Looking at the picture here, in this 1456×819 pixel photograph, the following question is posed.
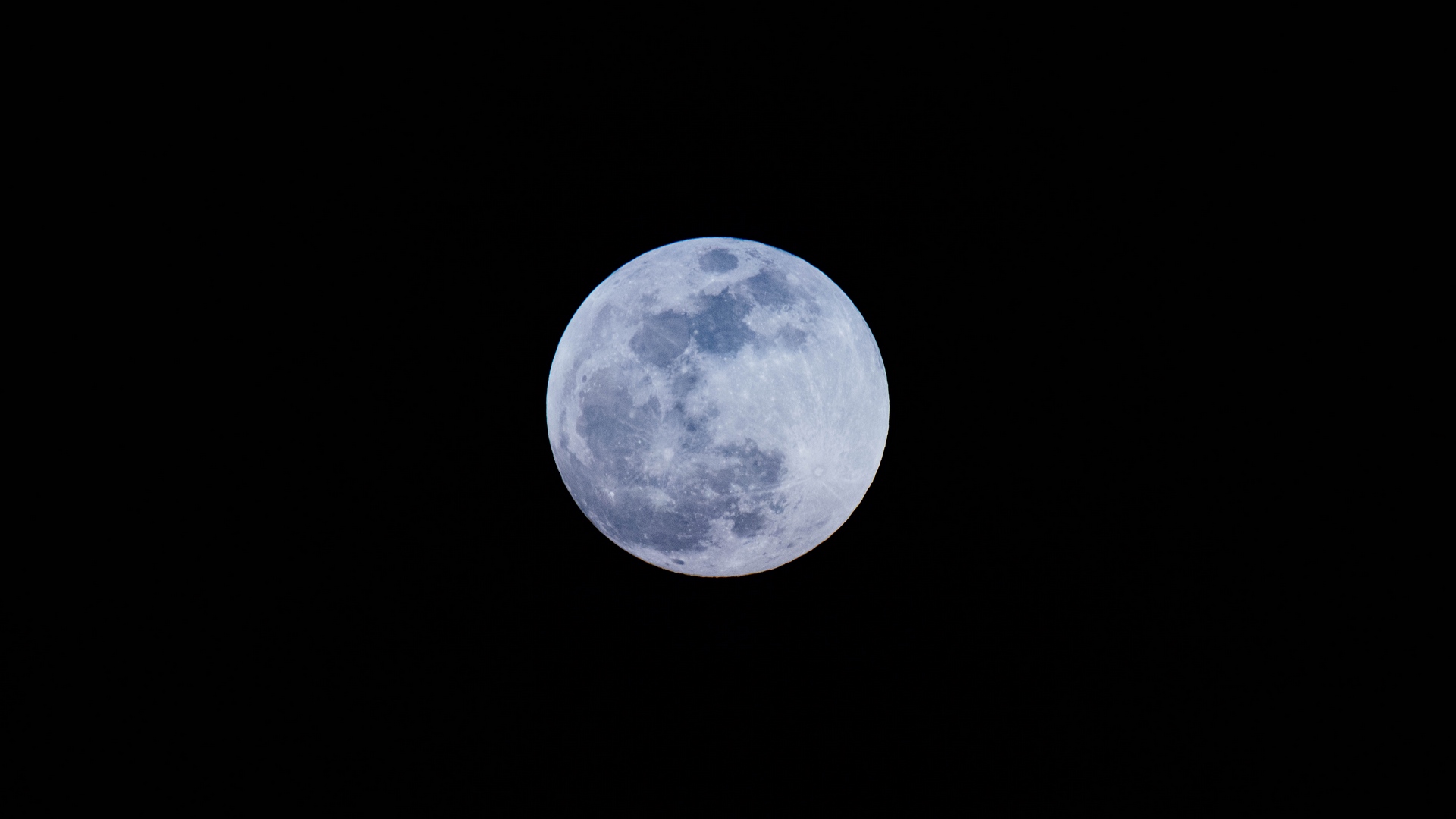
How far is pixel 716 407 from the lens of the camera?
3.33 m

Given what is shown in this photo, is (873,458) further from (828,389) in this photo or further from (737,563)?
(737,563)

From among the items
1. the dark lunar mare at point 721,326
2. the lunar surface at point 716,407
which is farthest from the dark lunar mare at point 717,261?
the dark lunar mare at point 721,326

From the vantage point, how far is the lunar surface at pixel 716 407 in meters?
3.36

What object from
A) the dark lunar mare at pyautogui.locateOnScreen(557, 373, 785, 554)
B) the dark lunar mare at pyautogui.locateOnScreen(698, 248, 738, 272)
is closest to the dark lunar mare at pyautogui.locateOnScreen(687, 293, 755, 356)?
the dark lunar mare at pyautogui.locateOnScreen(698, 248, 738, 272)

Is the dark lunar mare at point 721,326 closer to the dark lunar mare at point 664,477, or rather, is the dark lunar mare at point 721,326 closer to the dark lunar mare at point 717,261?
the dark lunar mare at point 717,261

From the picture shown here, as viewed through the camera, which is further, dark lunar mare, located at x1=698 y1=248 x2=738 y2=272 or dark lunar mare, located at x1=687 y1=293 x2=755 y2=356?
dark lunar mare, located at x1=698 y1=248 x2=738 y2=272

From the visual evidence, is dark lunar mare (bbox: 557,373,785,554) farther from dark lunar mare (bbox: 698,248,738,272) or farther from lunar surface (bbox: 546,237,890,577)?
dark lunar mare (bbox: 698,248,738,272)

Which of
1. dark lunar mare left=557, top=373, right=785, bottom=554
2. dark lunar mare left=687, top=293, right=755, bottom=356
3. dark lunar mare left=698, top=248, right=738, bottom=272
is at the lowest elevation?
dark lunar mare left=557, top=373, right=785, bottom=554

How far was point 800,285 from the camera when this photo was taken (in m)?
3.73

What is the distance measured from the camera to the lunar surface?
11.0 feet

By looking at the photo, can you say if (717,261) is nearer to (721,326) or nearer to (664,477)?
(721,326)

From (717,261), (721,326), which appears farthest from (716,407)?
(717,261)

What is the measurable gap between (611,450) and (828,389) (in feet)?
3.51

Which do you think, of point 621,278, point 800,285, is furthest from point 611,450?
point 800,285
